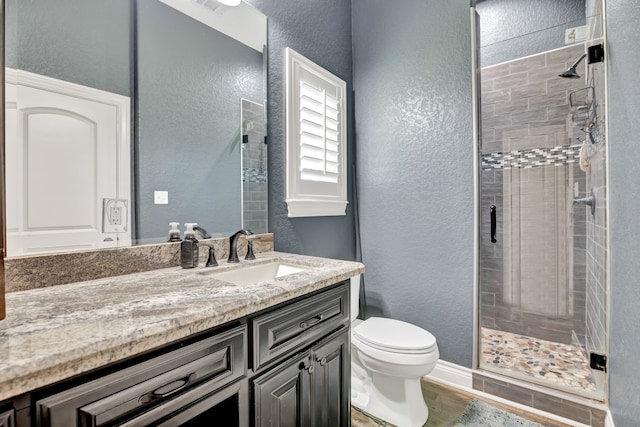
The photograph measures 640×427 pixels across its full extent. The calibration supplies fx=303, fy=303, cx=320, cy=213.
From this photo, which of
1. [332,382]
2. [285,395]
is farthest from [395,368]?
[285,395]

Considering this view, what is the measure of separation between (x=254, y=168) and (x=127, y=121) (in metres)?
0.65

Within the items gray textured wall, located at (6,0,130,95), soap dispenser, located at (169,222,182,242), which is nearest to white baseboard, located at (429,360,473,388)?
soap dispenser, located at (169,222,182,242)

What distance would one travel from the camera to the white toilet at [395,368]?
1533mm

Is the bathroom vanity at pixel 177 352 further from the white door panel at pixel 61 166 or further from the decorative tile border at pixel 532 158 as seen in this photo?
the decorative tile border at pixel 532 158

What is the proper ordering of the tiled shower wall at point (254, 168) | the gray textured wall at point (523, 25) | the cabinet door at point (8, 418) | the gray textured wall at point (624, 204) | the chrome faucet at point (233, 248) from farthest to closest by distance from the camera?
the gray textured wall at point (523, 25), the tiled shower wall at point (254, 168), the chrome faucet at point (233, 248), the gray textured wall at point (624, 204), the cabinet door at point (8, 418)

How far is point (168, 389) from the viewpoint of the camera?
2.24 feet

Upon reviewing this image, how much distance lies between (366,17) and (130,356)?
263 cm

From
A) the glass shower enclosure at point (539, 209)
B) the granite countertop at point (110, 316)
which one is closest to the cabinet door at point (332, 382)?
the granite countertop at point (110, 316)

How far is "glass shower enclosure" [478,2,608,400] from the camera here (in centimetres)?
194

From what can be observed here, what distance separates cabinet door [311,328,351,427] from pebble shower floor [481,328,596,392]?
1185 mm

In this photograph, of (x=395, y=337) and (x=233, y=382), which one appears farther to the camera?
(x=395, y=337)

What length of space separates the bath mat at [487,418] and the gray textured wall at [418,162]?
274mm

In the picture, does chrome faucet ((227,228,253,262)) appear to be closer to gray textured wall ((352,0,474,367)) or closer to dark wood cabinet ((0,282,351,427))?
dark wood cabinet ((0,282,351,427))

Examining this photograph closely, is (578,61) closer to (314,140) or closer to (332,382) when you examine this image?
(314,140)
